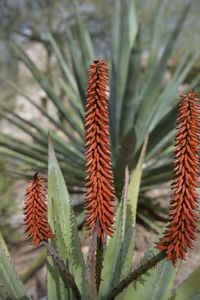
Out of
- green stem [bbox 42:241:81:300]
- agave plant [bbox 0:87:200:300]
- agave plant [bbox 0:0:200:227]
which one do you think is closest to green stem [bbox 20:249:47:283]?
agave plant [bbox 0:0:200:227]

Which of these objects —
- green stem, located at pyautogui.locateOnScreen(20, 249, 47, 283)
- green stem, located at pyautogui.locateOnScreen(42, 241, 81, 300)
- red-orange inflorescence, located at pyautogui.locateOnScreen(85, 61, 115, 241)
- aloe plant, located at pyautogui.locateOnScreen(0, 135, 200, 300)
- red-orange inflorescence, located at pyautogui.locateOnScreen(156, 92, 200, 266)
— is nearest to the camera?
red-orange inflorescence, located at pyautogui.locateOnScreen(156, 92, 200, 266)

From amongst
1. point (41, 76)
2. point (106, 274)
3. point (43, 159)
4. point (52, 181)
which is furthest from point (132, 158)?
point (106, 274)

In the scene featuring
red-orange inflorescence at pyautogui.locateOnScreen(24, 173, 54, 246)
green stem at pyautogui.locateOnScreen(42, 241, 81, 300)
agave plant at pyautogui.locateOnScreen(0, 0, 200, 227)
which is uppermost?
agave plant at pyautogui.locateOnScreen(0, 0, 200, 227)

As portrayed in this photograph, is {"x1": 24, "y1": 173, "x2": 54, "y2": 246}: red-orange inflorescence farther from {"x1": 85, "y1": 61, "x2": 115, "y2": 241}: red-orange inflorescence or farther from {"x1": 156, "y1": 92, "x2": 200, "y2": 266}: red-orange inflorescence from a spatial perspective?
{"x1": 156, "y1": 92, "x2": 200, "y2": 266}: red-orange inflorescence

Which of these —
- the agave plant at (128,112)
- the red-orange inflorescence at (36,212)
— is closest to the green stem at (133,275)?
the red-orange inflorescence at (36,212)

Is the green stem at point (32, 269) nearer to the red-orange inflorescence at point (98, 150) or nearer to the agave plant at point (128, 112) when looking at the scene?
the agave plant at point (128, 112)

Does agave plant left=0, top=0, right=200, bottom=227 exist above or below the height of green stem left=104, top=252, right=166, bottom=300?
above
